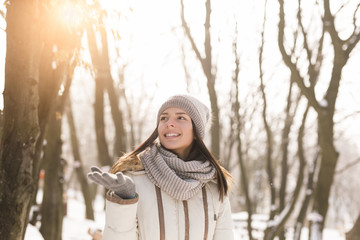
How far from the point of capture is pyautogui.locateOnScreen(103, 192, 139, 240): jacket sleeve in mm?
1814

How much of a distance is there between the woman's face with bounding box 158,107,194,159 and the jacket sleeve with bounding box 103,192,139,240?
0.57 meters

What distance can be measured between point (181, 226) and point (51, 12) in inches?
94.0

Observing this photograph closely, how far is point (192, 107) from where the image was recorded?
7.95 feet

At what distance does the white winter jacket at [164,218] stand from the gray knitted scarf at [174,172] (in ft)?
0.19

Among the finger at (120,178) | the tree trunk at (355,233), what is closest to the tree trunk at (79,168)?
the tree trunk at (355,233)

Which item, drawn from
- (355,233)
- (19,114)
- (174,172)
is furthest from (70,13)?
(355,233)

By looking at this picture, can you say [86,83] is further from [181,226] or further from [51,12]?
[181,226]

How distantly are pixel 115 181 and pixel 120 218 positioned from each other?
24 centimetres

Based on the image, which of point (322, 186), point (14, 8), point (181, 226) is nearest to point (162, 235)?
point (181, 226)

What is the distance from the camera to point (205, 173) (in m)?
2.35

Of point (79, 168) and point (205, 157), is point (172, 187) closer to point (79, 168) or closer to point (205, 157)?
point (205, 157)

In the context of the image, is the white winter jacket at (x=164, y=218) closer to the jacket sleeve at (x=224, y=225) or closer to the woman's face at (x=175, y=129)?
the jacket sleeve at (x=224, y=225)

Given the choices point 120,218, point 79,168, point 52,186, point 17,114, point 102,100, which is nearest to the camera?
point 120,218

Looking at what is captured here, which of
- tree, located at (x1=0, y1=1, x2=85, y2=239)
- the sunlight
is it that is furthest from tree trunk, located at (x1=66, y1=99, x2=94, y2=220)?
tree, located at (x1=0, y1=1, x2=85, y2=239)
